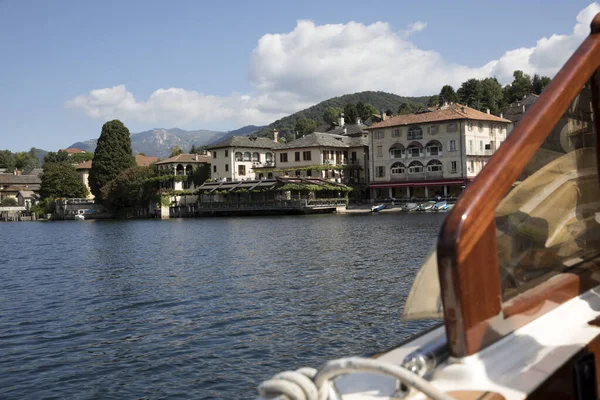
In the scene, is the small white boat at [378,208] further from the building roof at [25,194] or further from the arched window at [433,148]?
the building roof at [25,194]

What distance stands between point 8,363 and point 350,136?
88835mm

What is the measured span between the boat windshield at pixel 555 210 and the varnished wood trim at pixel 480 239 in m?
0.21

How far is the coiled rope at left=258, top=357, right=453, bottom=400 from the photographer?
7.51 ft

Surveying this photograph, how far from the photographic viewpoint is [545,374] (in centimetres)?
273

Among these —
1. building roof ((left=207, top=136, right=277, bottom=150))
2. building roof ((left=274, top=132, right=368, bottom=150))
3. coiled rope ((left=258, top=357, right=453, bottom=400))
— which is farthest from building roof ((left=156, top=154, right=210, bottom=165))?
coiled rope ((left=258, top=357, right=453, bottom=400))

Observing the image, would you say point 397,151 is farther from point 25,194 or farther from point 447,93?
point 25,194

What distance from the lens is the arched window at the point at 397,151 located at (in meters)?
77.3

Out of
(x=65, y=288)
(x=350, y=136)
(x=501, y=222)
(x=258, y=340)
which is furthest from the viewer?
(x=350, y=136)

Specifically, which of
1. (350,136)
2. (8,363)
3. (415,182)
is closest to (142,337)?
(8,363)

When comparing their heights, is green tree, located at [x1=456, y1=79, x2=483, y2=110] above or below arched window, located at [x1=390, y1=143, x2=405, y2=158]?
above

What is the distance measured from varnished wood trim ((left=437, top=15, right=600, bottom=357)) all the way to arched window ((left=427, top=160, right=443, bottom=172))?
7270 cm

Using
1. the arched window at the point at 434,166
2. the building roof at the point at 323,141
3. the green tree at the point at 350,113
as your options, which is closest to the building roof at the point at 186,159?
the building roof at the point at 323,141

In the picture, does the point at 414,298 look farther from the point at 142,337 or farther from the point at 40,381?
the point at 142,337

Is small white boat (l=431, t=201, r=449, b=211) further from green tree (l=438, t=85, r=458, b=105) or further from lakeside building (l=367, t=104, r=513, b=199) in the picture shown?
green tree (l=438, t=85, r=458, b=105)
